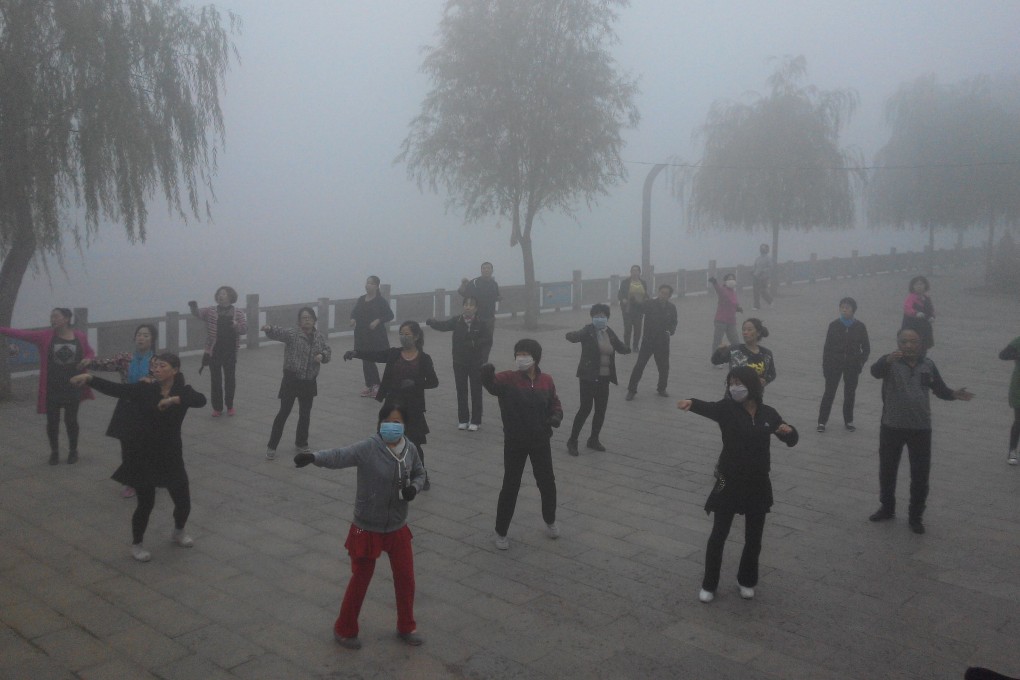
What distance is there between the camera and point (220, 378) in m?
11.7

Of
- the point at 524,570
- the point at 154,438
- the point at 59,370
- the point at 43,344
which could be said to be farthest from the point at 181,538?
the point at 43,344

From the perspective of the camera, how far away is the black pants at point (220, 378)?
11516 millimetres

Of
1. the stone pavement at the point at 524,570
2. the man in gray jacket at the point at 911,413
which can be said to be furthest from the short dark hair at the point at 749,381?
the man in gray jacket at the point at 911,413

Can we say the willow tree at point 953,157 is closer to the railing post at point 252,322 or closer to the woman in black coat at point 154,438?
the railing post at point 252,322

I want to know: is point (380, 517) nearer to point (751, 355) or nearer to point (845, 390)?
point (751, 355)

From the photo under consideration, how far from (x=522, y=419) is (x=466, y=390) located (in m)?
4.22

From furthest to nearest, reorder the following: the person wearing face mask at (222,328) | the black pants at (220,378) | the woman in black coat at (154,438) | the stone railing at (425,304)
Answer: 1. the stone railing at (425,304)
2. the black pants at (220,378)
3. the person wearing face mask at (222,328)
4. the woman in black coat at (154,438)

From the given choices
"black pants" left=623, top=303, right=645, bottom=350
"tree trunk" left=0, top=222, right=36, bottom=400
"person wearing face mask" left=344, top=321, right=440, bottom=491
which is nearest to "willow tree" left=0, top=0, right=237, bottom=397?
"tree trunk" left=0, top=222, right=36, bottom=400

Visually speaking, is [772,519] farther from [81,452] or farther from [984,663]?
[81,452]

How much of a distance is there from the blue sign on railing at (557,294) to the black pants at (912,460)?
1916cm

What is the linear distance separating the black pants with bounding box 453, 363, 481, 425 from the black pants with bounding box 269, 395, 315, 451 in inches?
73.1

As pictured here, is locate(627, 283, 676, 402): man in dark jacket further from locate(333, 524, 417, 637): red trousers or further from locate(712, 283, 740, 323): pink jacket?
locate(333, 524, 417, 637): red trousers

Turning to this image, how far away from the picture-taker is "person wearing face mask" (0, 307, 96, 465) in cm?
905

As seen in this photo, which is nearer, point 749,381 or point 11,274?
point 749,381
